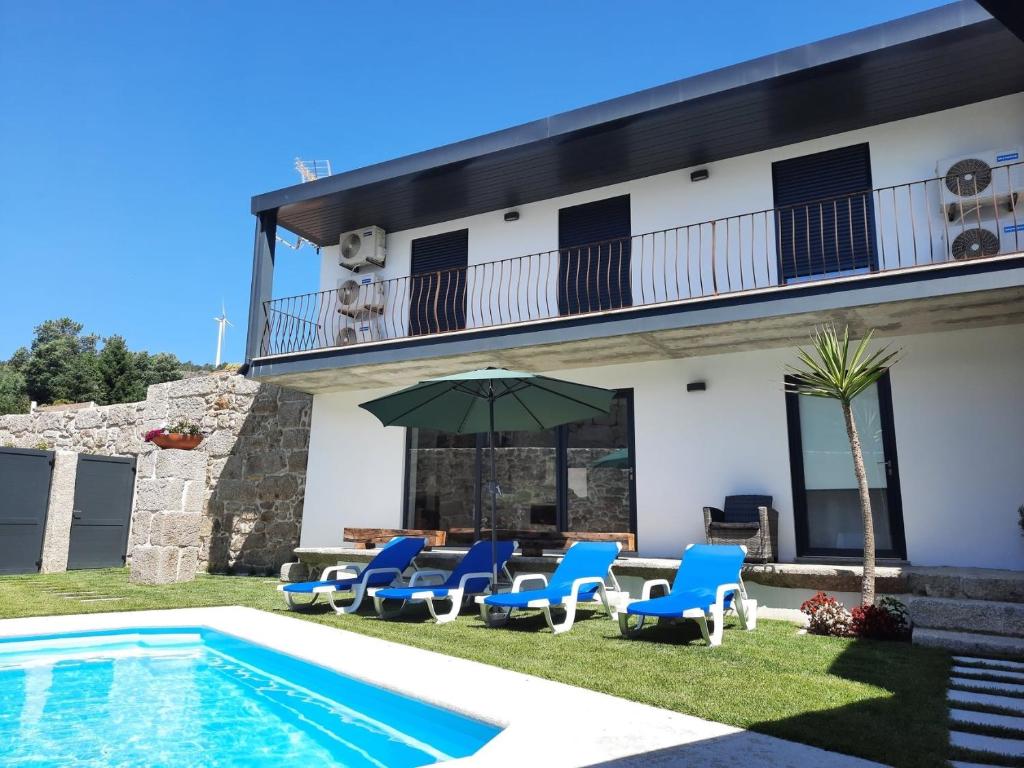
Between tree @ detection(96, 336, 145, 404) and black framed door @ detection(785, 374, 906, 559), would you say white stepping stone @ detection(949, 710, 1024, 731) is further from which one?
tree @ detection(96, 336, 145, 404)

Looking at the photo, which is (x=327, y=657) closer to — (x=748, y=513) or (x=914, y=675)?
(x=914, y=675)

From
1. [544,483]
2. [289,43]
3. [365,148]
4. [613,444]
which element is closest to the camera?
[613,444]

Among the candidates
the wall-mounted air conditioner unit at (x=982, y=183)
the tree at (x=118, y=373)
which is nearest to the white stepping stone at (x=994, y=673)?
the wall-mounted air conditioner unit at (x=982, y=183)

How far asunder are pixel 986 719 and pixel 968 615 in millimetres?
2498

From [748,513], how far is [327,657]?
5011mm

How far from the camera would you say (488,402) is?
25.0 ft

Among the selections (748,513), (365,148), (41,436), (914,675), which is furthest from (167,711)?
(365,148)

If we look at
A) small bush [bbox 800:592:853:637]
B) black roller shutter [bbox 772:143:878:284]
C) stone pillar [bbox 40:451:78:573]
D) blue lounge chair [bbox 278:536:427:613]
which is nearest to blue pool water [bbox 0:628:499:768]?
blue lounge chair [bbox 278:536:427:613]

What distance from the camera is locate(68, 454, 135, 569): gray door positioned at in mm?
11188

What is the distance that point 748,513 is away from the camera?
304 inches

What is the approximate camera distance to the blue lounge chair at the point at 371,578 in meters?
7.16

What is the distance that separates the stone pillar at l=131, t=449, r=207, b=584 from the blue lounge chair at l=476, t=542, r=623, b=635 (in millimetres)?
4828

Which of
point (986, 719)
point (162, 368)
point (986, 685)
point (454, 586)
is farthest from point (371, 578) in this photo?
point (162, 368)

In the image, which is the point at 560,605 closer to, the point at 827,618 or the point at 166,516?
the point at 827,618
